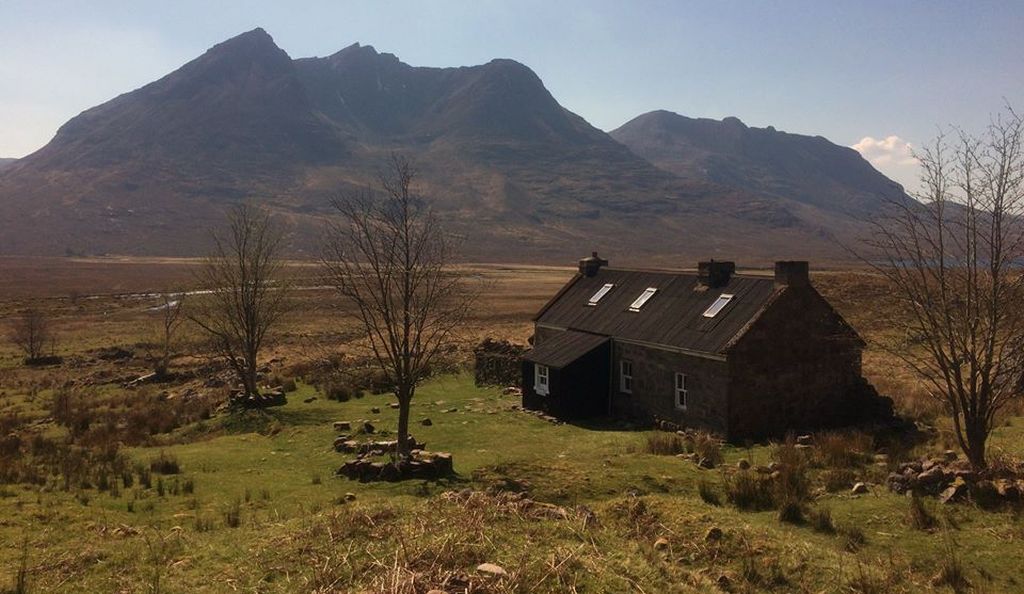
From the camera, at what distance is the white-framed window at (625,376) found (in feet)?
92.8

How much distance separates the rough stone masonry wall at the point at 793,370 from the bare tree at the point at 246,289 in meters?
20.7

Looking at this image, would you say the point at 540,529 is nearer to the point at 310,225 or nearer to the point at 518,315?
the point at 518,315

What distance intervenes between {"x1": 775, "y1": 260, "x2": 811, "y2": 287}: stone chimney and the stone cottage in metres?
0.04

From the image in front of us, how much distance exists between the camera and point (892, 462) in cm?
1802

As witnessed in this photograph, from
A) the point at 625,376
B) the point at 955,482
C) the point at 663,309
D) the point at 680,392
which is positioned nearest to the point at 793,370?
the point at 680,392

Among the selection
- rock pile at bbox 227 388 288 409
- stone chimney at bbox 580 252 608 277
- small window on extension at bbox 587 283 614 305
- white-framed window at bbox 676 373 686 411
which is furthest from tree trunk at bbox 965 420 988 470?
rock pile at bbox 227 388 288 409

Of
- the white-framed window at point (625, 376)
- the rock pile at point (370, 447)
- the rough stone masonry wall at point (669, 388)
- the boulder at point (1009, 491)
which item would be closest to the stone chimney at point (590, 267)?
the rough stone masonry wall at point (669, 388)

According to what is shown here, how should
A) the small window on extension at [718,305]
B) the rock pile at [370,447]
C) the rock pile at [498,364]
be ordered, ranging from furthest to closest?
the rock pile at [498,364], the small window on extension at [718,305], the rock pile at [370,447]

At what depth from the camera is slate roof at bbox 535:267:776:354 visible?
25.2 m

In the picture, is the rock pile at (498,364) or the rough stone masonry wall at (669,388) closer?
the rough stone masonry wall at (669,388)

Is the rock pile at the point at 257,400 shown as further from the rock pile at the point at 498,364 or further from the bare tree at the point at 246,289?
the rock pile at the point at 498,364

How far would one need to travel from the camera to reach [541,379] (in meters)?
29.1

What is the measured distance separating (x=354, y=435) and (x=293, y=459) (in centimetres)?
306

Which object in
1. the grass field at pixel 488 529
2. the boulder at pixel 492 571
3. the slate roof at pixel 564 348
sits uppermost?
the slate roof at pixel 564 348
